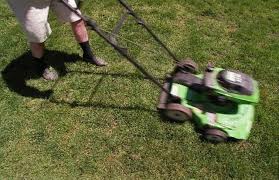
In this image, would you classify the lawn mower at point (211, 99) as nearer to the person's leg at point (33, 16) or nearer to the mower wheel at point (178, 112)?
the mower wheel at point (178, 112)

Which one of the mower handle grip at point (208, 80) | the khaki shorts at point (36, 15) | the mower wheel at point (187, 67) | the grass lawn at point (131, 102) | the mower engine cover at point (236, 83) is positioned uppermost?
the khaki shorts at point (36, 15)

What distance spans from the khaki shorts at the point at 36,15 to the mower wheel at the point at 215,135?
5.96 ft

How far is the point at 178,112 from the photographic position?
4.34 meters

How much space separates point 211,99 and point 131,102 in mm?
925

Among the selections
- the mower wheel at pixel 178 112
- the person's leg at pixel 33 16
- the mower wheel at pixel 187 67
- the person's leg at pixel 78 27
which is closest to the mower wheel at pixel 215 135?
the mower wheel at pixel 178 112

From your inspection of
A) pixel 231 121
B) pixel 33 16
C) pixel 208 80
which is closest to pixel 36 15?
pixel 33 16

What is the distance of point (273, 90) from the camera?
488 cm

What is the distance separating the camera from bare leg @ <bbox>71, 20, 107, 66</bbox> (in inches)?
194

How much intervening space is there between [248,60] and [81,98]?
198 centimetres

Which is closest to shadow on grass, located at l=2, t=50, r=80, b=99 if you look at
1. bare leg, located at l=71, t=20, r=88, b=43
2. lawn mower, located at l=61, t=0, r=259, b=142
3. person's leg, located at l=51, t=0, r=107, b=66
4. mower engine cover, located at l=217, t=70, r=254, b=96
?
person's leg, located at l=51, t=0, r=107, b=66

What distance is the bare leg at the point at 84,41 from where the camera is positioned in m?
4.92

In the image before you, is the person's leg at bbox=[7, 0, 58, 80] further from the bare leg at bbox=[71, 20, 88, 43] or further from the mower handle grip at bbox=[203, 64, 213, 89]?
the mower handle grip at bbox=[203, 64, 213, 89]

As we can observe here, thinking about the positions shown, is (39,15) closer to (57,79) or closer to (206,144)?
(57,79)

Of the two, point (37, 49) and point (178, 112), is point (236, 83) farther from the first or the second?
point (37, 49)
